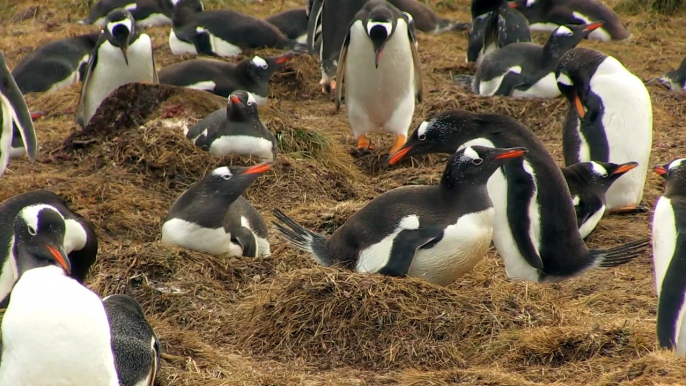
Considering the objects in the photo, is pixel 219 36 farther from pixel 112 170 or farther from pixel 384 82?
pixel 112 170

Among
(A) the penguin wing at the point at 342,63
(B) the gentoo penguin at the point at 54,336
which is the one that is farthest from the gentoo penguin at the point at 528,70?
(B) the gentoo penguin at the point at 54,336

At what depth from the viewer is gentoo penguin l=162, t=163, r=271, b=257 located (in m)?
5.34

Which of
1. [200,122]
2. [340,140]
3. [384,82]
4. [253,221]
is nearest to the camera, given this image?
[253,221]

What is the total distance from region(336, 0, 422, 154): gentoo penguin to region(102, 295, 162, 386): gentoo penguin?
3.82m

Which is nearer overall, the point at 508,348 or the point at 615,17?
the point at 508,348

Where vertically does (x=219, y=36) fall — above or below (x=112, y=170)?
below

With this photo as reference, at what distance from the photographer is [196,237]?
534 cm

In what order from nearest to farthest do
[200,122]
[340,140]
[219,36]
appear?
[200,122] → [340,140] → [219,36]

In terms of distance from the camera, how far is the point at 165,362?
13.4 ft

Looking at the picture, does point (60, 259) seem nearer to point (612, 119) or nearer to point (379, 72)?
point (612, 119)

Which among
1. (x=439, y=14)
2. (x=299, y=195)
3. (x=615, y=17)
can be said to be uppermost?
(x=299, y=195)

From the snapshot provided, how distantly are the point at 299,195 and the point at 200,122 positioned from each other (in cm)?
95

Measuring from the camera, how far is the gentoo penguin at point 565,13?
1173 centimetres

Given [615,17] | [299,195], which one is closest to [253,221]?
[299,195]
